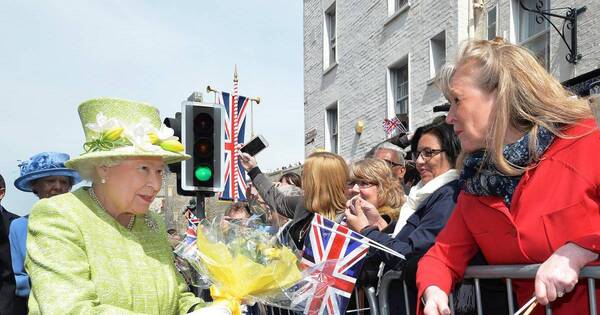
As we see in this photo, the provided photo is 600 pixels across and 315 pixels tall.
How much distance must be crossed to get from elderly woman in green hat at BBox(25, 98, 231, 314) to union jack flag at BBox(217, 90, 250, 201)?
424 centimetres

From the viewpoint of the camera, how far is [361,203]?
11.9 feet

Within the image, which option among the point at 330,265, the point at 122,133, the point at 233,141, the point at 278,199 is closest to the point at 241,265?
the point at 330,265

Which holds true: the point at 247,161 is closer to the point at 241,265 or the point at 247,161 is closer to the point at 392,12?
the point at 241,265

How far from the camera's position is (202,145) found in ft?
Result: 21.4

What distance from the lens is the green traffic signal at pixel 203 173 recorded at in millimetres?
6441

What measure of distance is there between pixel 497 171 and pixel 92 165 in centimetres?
177

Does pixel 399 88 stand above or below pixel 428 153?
above

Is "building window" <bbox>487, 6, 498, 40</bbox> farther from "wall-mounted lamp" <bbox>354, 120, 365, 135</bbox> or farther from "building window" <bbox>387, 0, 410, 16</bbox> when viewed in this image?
"wall-mounted lamp" <bbox>354, 120, 365, 135</bbox>

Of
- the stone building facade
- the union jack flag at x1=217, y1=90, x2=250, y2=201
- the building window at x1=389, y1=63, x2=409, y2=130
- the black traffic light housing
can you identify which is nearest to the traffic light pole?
the black traffic light housing

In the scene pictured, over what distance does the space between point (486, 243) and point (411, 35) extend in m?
11.3

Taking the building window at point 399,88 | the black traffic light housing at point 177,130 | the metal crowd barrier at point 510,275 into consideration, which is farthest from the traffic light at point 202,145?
the building window at point 399,88

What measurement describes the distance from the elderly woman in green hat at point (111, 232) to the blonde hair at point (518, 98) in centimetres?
128

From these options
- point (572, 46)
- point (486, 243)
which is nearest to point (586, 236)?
point (486, 243)

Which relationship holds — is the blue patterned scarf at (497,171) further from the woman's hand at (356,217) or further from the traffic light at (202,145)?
the traffic light at (202,145)
